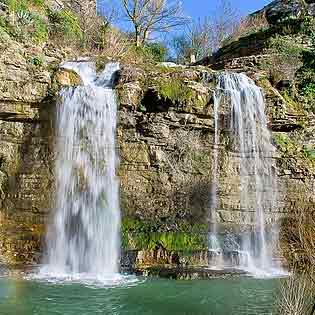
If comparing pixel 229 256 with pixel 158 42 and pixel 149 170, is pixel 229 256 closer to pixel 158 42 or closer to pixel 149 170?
pixel 149 170

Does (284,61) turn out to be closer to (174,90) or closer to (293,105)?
(293,105)

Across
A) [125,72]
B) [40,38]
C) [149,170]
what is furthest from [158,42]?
[149,170]

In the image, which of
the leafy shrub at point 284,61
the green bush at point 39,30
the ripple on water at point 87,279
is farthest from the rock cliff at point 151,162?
the green bush at point 39,30

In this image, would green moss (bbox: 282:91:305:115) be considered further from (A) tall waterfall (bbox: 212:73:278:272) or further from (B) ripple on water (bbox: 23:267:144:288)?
(B) ripple on water (bbox: 23:267:144:288)

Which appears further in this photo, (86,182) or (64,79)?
(64,79)

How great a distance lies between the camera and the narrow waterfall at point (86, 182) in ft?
40.7

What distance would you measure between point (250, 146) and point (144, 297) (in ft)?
20.4

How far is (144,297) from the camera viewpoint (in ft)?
29.9

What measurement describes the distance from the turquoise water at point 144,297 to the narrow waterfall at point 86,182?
2014mm

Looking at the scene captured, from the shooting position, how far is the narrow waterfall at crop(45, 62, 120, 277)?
12.4 meters

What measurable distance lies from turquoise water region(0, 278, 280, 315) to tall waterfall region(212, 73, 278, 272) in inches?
122

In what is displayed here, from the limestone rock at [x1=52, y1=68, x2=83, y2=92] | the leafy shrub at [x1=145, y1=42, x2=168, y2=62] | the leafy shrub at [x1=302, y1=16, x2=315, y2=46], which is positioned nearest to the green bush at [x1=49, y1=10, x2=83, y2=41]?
the leafy shrub at [x1=145, y1=42, x2=168, y2=62]

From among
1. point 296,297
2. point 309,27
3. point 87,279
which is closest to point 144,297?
point 87,279

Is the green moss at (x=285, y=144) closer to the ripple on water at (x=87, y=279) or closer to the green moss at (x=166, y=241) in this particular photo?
the green moss at (x=166, y=241)
